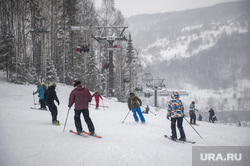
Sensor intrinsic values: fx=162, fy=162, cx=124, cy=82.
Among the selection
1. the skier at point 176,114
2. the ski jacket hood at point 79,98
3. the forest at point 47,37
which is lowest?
the skier at point 176,114

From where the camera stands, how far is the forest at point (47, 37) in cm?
1889

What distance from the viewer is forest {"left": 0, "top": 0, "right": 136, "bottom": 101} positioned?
18.9 meters

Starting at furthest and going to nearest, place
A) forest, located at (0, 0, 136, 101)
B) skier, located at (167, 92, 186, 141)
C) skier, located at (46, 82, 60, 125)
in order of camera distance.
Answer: forest, located at (0, 0, 136, 101), skier, located at (46, 82, 60, 125), skier, located at (167, 92, 186, 141)

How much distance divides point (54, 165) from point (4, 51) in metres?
20.3

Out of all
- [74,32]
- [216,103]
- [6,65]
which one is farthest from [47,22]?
[216,103]

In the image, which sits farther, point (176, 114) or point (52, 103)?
point (52, 103)

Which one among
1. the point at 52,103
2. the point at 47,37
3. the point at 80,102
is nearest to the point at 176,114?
the point at 80,102

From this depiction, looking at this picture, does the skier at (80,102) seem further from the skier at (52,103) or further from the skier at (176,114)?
the skier at (176,114)

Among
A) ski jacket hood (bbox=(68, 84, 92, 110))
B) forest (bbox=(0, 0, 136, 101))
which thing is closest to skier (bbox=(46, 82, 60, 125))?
ski jacket hood (bbox=(68, 84, 92, 110))

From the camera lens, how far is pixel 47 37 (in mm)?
24297

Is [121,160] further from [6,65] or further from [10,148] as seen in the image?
[6,65]

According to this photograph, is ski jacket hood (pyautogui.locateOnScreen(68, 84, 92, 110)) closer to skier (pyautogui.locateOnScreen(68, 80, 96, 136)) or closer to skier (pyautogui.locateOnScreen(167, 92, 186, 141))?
skier (pyautogui.locateOnScreen(68, 80, 96, 136))

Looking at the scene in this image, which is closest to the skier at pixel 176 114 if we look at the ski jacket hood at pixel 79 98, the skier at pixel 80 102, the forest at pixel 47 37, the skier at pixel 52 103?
the skier at pixel 80 102

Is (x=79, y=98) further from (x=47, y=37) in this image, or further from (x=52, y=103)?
(x=47, y=37)
